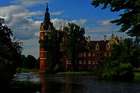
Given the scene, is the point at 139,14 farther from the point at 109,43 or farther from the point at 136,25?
the point at 109,43

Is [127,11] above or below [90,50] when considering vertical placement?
below

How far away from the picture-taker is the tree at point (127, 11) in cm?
3086

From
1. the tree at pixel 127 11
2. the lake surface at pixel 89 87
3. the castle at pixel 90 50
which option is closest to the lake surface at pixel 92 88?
the lake surface at pixel 89 87

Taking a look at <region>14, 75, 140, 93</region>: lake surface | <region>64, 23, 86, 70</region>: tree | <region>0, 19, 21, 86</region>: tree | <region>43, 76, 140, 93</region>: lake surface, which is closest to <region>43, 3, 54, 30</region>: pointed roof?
<region>64, 23, 86, 70</region>: tree

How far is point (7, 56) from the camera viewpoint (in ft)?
157

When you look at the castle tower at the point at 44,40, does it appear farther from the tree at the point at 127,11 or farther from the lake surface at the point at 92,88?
the tree at the point at 127,11

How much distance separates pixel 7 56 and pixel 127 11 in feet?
63.3

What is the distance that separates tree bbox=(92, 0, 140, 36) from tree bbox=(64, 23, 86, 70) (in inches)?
4885

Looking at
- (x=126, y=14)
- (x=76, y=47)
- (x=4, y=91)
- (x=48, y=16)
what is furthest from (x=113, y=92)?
(x=48, y=16)

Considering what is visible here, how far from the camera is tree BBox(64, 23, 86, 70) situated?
157375 mm

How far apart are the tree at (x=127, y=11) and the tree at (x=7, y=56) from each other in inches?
534

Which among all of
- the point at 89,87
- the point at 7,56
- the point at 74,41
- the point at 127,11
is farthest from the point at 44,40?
the point at 127,11

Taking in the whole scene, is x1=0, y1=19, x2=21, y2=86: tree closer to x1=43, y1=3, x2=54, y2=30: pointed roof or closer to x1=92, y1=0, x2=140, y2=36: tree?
x1=92, y1=0, x2=140, y2=36: tree

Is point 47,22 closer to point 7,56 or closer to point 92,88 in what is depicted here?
point 92,88
